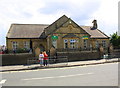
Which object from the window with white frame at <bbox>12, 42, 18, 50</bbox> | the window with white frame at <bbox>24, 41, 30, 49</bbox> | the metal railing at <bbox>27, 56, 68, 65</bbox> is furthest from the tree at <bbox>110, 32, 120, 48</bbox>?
the window with white frame at <bbox>12, 42, 18, 50</bbox>

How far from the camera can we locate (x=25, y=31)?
108 ft

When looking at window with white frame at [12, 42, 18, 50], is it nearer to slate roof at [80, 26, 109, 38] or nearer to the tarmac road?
slate roof at [80, 26, 109, 38]

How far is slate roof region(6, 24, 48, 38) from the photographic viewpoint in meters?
30.9

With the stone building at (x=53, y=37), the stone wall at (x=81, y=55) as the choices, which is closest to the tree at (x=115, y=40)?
the stone building at (x=53, y=37)

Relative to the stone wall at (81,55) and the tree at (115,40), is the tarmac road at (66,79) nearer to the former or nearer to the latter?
the stone wall at (81,55)

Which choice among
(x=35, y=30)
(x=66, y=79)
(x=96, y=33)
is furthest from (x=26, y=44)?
(x=66, y=79)

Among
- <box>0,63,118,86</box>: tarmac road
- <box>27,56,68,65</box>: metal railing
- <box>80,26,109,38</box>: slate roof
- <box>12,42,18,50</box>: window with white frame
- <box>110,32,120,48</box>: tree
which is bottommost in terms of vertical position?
<box>0,63,118,86</box>: tarmac road

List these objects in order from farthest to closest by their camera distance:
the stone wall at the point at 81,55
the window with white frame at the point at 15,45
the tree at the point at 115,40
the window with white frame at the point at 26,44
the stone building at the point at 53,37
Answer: the tree at the point at 115,40 → the window with white frame at the point at 26,44 → the window with white frame at the point at 15,45 → the stone building at the point at 53,37 → the stone wall at the point at 81,55

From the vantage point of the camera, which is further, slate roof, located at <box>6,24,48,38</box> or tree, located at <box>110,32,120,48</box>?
tree, located at <box>110,32,120,48</box>

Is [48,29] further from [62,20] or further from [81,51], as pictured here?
[81,51]

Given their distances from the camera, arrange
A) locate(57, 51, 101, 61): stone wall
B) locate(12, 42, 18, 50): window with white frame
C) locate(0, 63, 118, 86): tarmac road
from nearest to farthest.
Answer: locate(0, 63, 118, 86): tarmac road < locate(57, 51, 101, 61): stone wall < locate(12, 42, 18, 50): window with white frame

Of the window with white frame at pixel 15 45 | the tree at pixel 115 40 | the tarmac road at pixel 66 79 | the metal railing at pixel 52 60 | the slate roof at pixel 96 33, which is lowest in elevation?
the tarmac road at pixel 66 79

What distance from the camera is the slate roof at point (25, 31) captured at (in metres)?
30.9

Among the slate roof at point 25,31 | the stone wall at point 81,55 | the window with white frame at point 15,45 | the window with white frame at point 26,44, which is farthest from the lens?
the window with white frame at point 26,44
